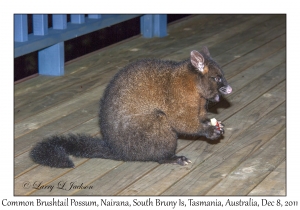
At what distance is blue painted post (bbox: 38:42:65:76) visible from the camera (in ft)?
21.4

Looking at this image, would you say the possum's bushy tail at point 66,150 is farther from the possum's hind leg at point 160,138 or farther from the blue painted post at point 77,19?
the blue painted post at point 77,19

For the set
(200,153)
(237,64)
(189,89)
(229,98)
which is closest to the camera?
(189,89)

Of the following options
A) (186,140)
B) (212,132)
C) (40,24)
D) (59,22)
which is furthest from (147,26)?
(212,132)

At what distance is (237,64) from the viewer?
22.7 ft

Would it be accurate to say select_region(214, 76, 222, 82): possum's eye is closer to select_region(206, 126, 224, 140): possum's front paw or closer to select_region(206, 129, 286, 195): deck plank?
select_region(206, 126, 224, 140): possum's front paw

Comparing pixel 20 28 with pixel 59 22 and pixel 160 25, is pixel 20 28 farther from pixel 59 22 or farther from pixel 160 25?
pixel 160 25

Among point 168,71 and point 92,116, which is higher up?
point 168,71

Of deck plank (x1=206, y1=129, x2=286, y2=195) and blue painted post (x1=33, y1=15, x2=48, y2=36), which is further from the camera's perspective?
blue painted post (x1=33, y1=15, x2=48, y2=36)

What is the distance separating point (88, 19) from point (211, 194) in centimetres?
347

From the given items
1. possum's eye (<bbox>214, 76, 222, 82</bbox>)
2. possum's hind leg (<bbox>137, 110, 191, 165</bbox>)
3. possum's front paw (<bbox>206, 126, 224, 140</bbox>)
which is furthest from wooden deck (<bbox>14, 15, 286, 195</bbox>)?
possum's eye (<bbox>214, 76, 222, 82</bbox>)

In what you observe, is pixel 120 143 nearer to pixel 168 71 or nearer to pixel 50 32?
pixel 168 71

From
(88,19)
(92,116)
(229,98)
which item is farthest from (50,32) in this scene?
(229,98)

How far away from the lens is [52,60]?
6.52 meters

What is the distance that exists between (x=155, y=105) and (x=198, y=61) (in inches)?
16.0
